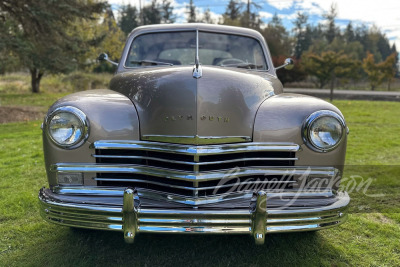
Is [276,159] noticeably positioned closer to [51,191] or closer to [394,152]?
[51,191]

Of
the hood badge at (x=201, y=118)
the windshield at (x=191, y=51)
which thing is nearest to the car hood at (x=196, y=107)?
the hood badge at (x=201, y=118)

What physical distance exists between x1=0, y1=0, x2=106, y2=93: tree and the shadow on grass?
26.6 feet

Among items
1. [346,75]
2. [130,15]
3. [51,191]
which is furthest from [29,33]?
[130,15]

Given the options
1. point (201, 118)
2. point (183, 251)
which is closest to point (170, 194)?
point (201, 118)

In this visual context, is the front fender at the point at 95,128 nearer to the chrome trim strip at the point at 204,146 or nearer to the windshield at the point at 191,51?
the chrome trim strip at the point at 204,146

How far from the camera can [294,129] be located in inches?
88.8

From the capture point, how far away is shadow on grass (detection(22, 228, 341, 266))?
7.95ft

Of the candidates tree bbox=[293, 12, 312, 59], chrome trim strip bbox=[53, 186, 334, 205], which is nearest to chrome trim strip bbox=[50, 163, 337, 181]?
chrome trim strip bbox=[53, 186, 334, 205]

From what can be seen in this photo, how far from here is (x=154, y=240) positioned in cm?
270

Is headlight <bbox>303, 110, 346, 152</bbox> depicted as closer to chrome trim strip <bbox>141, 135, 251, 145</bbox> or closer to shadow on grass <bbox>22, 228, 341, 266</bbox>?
chrome trim strip <bbox>141, 135, 251, 145</bbox>

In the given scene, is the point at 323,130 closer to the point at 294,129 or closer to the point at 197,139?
the point at 294,129

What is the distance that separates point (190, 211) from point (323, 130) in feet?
3.47

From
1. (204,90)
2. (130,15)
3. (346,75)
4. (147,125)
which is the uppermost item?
(130,15)

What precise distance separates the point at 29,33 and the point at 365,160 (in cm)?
1015
